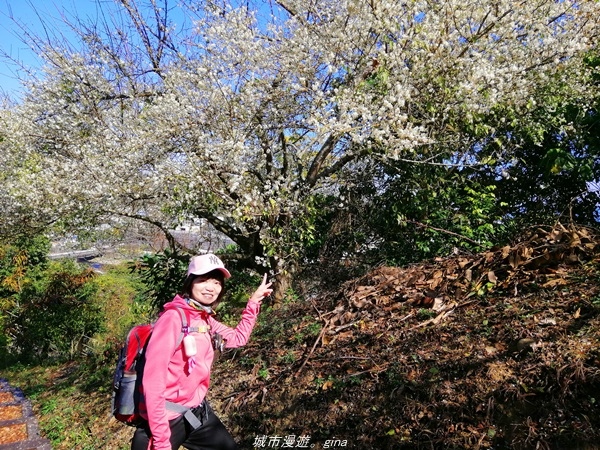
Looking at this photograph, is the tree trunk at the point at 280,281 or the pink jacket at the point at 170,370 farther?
the tree trunk at the point at 280,281

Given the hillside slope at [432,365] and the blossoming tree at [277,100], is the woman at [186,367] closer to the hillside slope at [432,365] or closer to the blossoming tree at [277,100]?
the hillside slope at [432,365]

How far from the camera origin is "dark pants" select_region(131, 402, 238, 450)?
2281 mm

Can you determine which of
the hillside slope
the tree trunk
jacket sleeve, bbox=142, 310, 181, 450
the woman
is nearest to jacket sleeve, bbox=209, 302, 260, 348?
the woman

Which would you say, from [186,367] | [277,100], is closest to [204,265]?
[186,367]

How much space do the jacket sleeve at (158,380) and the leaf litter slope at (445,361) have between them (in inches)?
55.3

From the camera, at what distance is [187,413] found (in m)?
2.32

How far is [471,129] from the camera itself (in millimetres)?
6184

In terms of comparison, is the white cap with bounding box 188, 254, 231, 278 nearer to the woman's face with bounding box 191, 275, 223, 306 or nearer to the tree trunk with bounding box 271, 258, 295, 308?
the woman's face with bounding box 191, 275, 223, 306

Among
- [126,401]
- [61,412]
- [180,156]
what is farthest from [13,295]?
[126,401]

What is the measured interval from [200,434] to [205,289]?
2.71 ft

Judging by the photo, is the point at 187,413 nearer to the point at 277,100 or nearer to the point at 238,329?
the point at 238,329

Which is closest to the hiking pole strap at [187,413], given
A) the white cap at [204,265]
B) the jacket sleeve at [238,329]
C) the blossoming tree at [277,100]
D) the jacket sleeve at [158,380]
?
the jacket sleeve at [158,380]

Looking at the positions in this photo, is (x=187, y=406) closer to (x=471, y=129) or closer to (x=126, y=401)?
(x=126, y=401)

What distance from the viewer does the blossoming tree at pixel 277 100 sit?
5719 mm
